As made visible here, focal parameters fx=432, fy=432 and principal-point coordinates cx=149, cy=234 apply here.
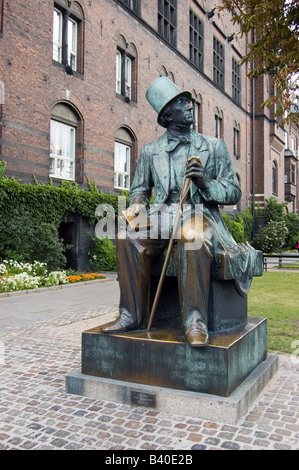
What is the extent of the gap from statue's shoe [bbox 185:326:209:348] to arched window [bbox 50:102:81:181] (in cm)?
1282

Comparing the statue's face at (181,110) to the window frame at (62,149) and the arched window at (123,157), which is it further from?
the arched window at (123,157)

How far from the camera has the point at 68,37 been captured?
625 inches

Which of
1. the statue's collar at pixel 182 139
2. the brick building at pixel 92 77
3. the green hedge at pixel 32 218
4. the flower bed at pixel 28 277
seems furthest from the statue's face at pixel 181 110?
the brick building at pixel 92 77

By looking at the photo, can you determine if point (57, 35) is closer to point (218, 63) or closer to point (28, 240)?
point (28, 240)

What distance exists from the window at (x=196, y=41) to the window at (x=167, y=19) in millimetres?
2486

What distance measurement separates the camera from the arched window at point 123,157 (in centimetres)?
1874

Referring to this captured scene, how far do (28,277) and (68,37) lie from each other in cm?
962

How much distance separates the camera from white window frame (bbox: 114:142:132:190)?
1877 cm

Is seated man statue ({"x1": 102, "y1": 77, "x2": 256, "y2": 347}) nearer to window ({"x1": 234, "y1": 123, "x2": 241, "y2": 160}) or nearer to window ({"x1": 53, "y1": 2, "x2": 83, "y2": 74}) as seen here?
window ({"x1": 53, "y1": 2, "x2": 83, "y2": 74})

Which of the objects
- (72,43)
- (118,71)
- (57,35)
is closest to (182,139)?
(57,35)

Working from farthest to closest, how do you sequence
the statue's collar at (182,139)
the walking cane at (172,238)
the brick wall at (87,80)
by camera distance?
1. the brick wall at (87,80)
2. the statue's collar at (182,139)
3. the walking cane at (172,238)

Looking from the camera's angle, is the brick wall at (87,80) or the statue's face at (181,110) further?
the brick wall at (87,80)

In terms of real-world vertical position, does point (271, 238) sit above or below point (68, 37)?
below

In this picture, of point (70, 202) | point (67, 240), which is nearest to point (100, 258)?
point (67, 240)
